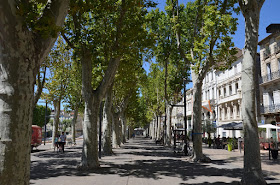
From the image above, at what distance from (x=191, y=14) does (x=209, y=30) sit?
18.8 feet

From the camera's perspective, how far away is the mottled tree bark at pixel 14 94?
368cm

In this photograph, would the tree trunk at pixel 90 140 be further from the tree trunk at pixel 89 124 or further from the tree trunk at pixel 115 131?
the tree trunk at pixel 115 131

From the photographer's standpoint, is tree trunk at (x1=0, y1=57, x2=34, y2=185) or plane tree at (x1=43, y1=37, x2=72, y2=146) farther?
plane tree at (x1=43, y1=37, x2=72, y2=146)

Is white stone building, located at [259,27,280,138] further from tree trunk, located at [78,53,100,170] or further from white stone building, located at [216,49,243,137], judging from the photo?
tree trunk, located at [78,53,100,170]

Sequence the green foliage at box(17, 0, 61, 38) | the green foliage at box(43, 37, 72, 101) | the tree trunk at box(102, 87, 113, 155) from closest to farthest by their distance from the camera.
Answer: the green foliage at box(17, 0, 61, 38) → the tree trunk at box(102, 87, 113, 155) → the green foliage at box(43, 37, 72, 101)

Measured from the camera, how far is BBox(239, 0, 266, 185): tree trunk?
23.5 feet

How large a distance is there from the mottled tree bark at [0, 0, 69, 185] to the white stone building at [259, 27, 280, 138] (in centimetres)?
2941

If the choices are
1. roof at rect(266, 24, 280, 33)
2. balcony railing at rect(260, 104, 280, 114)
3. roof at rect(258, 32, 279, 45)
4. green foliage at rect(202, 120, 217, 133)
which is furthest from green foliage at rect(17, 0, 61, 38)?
roof at rect(266, 24, 280, 33)

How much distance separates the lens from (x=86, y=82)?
37.1ft

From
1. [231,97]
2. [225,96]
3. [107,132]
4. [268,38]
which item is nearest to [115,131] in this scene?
[107,132]

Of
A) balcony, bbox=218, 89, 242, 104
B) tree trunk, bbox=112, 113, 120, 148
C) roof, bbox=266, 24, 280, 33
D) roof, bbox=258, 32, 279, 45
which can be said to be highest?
roof, bbox=266, 24, 280, 33

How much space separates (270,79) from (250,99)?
85.5ft

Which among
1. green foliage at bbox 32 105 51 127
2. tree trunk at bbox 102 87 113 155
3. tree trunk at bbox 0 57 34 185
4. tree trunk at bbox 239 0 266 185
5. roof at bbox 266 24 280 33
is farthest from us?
green foliage at bbox 32 105 51 127

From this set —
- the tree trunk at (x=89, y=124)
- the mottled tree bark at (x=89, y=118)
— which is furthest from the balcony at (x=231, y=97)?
the tree trunk at (x=89, y=124)
